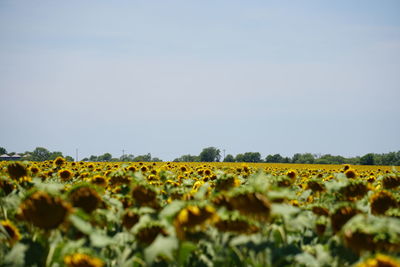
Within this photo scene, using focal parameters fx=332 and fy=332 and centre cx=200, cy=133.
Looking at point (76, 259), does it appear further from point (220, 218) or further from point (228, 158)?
point (228, 158)

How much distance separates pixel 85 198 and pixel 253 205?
1.24 metres

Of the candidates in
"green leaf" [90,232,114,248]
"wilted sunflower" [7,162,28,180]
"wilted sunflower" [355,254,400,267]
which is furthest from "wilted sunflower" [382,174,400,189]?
"wilted sunflower" [7,162,28,180]

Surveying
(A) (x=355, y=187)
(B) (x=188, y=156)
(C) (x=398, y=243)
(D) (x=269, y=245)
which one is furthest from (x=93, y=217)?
(B) (x=188, y=156)

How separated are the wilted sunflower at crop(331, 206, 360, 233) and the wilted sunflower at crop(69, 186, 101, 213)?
66.9 inches

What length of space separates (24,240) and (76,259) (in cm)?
84

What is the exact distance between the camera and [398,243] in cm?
186

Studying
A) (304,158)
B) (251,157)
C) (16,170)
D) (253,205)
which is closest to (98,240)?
(253,205)

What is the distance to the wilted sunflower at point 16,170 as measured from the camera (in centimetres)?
339

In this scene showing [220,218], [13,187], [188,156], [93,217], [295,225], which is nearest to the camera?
[220,218]

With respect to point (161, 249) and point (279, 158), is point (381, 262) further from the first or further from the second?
point (279, 158)

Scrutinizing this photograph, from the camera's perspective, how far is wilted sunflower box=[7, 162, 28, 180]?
339 cm

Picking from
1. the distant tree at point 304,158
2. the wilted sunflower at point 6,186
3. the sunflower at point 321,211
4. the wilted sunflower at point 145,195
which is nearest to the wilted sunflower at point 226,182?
the sunflower at point 321,211

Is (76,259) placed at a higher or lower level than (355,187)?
lower

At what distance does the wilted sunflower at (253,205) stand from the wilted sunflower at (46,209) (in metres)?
1.01
